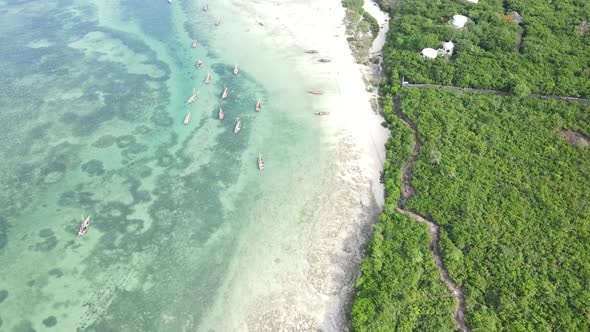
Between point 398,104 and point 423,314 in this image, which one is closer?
point 423,314

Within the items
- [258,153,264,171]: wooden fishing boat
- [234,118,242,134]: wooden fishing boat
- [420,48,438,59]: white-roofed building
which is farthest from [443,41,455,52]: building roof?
[258,153,264,171]: wooden fishing boat

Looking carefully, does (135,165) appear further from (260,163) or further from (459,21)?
(459,21)

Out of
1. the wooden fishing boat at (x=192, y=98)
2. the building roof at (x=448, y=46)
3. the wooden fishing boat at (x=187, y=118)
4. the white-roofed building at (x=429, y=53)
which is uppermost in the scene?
the building roof at (x=448, y=46)

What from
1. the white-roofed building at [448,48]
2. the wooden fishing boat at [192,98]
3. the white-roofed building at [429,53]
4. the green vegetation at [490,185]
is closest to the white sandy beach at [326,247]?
the green vegetation at [490,185]

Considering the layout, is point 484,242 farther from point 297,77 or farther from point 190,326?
point 297,77

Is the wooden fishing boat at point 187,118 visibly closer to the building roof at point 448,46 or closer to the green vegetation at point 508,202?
the green vegetation at point 508,202

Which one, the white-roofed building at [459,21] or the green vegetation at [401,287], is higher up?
the white-roofed building at [459,21]

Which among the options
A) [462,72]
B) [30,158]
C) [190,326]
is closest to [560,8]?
[462,72]
